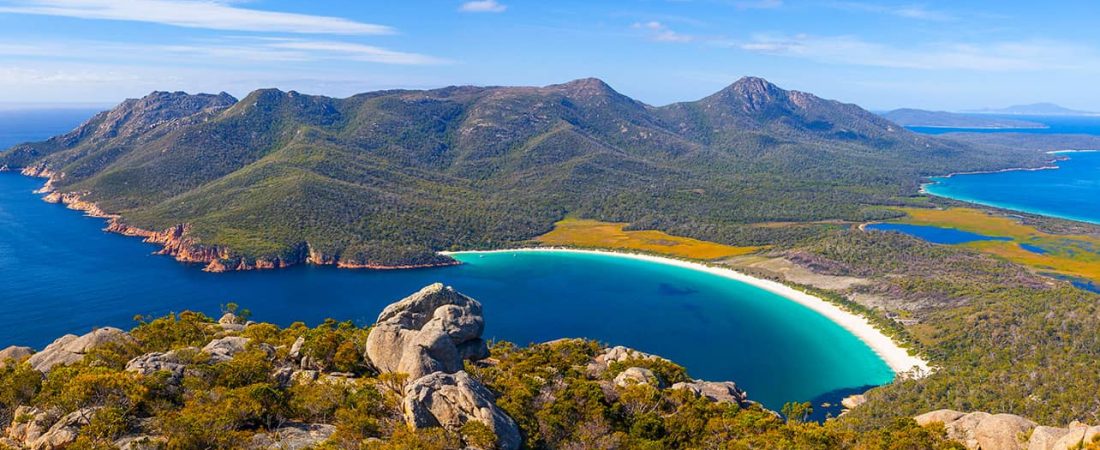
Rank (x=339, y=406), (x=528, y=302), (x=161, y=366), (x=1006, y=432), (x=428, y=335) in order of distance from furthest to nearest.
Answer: (x=528, y=302)
(x=428, y=335)
(x=1006, y=432)
(x=161, y=366)
(x=339, y=406)

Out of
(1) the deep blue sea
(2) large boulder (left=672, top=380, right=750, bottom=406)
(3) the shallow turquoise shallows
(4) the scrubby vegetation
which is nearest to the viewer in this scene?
(4) the scrubby vegetation

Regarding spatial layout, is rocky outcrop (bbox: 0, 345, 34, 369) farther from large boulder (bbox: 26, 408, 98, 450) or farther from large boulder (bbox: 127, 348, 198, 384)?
large boulder (bbox: 26, 408, 98, 450)

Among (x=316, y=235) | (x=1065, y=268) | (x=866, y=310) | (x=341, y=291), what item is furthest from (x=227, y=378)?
(x=1065, y=268)

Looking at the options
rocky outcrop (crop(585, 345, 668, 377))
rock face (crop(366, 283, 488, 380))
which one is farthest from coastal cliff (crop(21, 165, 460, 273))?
rock face (crop(366, 283, 488, 380))

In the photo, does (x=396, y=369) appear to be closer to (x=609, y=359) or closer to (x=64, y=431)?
(x=64, y=431)

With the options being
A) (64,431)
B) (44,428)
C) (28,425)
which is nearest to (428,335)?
(64,431)

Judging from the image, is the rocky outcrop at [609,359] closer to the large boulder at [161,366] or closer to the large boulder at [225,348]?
the large boulder at [225,348]
